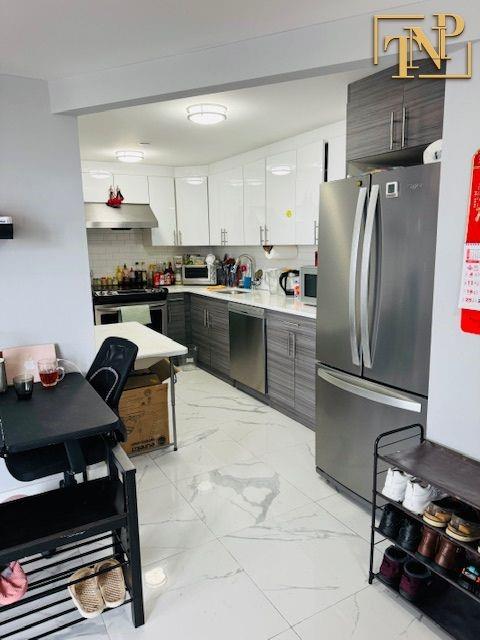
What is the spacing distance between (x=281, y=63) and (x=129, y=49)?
2.36 ft

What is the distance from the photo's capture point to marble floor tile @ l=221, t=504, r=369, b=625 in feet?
6.24

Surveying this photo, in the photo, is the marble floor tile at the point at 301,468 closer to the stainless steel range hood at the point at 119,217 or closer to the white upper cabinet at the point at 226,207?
the white upper cabinet at the point at 226,207

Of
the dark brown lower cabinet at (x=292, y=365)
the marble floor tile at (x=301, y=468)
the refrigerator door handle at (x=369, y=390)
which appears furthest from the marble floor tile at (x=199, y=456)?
the refrigerator door handle at (x=369, y=390)

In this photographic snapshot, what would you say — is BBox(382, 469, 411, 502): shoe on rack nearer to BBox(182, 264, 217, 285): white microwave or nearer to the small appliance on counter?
the small appliance on counter

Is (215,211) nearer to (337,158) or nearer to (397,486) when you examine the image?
(337,158)

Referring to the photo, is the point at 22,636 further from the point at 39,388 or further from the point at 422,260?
the point at 422,260

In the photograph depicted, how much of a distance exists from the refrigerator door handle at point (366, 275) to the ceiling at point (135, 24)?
80 cm

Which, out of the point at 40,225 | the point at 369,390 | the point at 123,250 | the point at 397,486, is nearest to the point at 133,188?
the point at 123,250

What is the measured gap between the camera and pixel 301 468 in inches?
118

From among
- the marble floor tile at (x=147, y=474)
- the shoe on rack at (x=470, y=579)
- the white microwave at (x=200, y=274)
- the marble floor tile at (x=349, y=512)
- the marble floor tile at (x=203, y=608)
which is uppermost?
the white microwave at (x=200, y=274)

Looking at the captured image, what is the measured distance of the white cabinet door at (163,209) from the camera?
17.6ft

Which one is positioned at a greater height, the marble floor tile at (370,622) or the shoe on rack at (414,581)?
the shoe on rack at (414,581)

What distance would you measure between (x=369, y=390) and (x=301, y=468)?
942 mm

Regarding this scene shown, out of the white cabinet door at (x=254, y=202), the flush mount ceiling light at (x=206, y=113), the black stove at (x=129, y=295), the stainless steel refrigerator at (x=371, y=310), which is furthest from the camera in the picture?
the black stove at (x=129, y=295)
